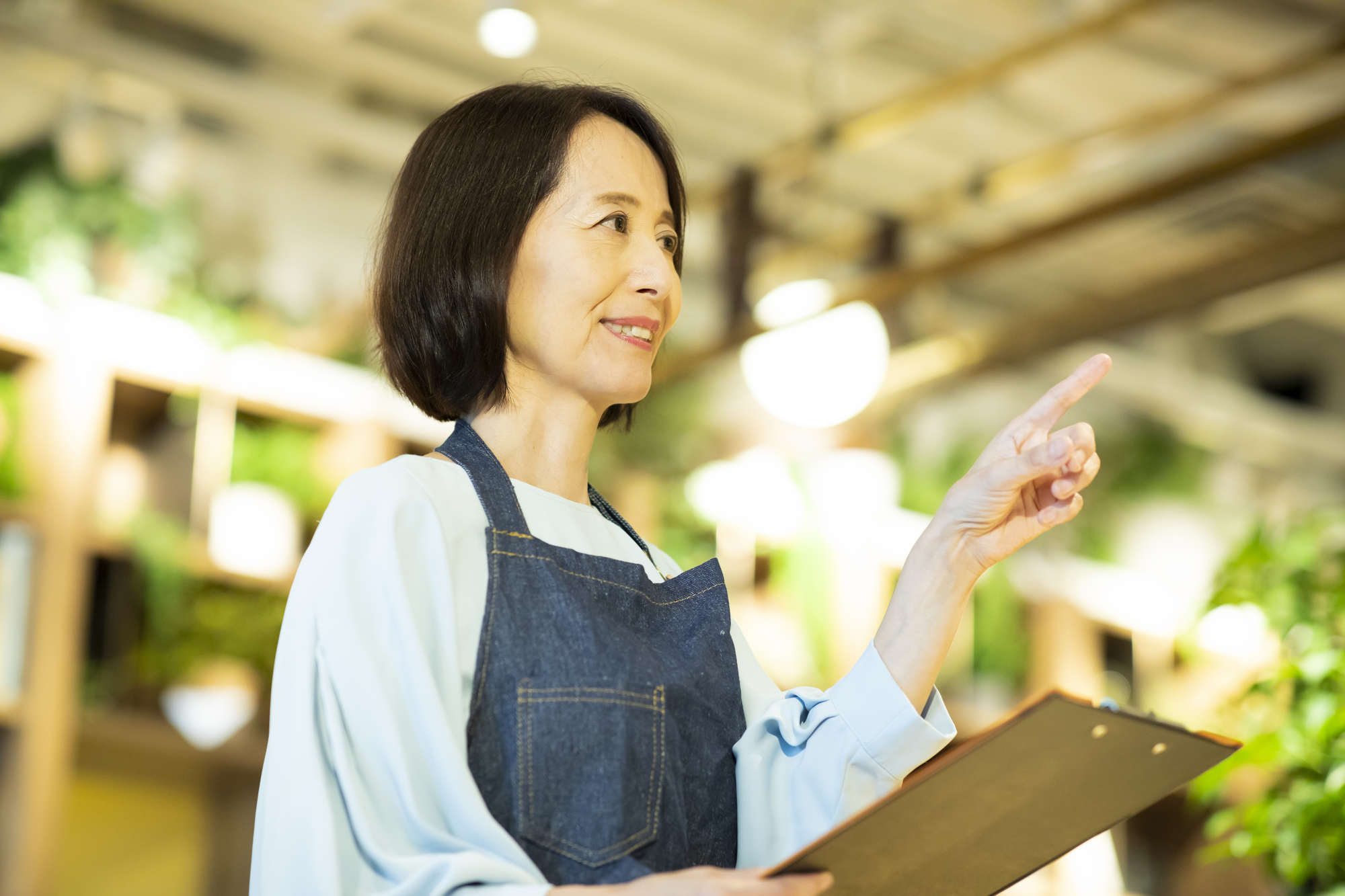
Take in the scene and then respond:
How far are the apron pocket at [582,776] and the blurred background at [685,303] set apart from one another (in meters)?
1.86

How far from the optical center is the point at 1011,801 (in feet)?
3.17

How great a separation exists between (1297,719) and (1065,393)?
67.3 inches

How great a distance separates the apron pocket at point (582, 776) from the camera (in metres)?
1.08

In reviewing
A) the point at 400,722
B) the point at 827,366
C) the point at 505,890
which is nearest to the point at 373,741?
the point at 400,722

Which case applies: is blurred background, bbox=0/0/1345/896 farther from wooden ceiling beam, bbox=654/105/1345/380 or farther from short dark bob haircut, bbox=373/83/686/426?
short dark bob haircut, bbox=373/83/686/426

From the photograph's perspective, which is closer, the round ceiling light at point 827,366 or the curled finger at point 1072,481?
the curled finger at point 1072,481

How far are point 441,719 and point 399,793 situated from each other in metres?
0.06

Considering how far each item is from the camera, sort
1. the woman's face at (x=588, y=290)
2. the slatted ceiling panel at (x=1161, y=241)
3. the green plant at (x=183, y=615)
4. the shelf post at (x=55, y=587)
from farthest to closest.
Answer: the slatted ceiling panel at (x=1161, y=241), the green plant at (x=183, y=615), the shelf post at (x=55, y=587), the woman's face at (x=588, y=290)

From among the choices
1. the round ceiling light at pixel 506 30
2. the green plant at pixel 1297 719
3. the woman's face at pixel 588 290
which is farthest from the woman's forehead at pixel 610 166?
the round ceiling light at pixel 506 30

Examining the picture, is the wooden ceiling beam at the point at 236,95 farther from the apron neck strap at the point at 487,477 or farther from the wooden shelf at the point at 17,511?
the apron neck strap at the point at 487,477

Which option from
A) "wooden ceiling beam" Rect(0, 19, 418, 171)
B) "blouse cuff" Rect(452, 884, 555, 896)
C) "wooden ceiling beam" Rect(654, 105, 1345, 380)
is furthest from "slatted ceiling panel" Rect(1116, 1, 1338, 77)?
"blouse cuff" Rect(452, 884, 555, 896)

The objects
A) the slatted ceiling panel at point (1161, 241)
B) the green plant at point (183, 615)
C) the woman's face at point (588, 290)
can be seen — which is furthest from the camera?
the slatted ceiling panel at point (1161, 241)

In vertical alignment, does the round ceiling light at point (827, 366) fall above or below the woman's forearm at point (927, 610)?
above

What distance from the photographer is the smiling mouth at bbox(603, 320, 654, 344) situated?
1.27 metres
